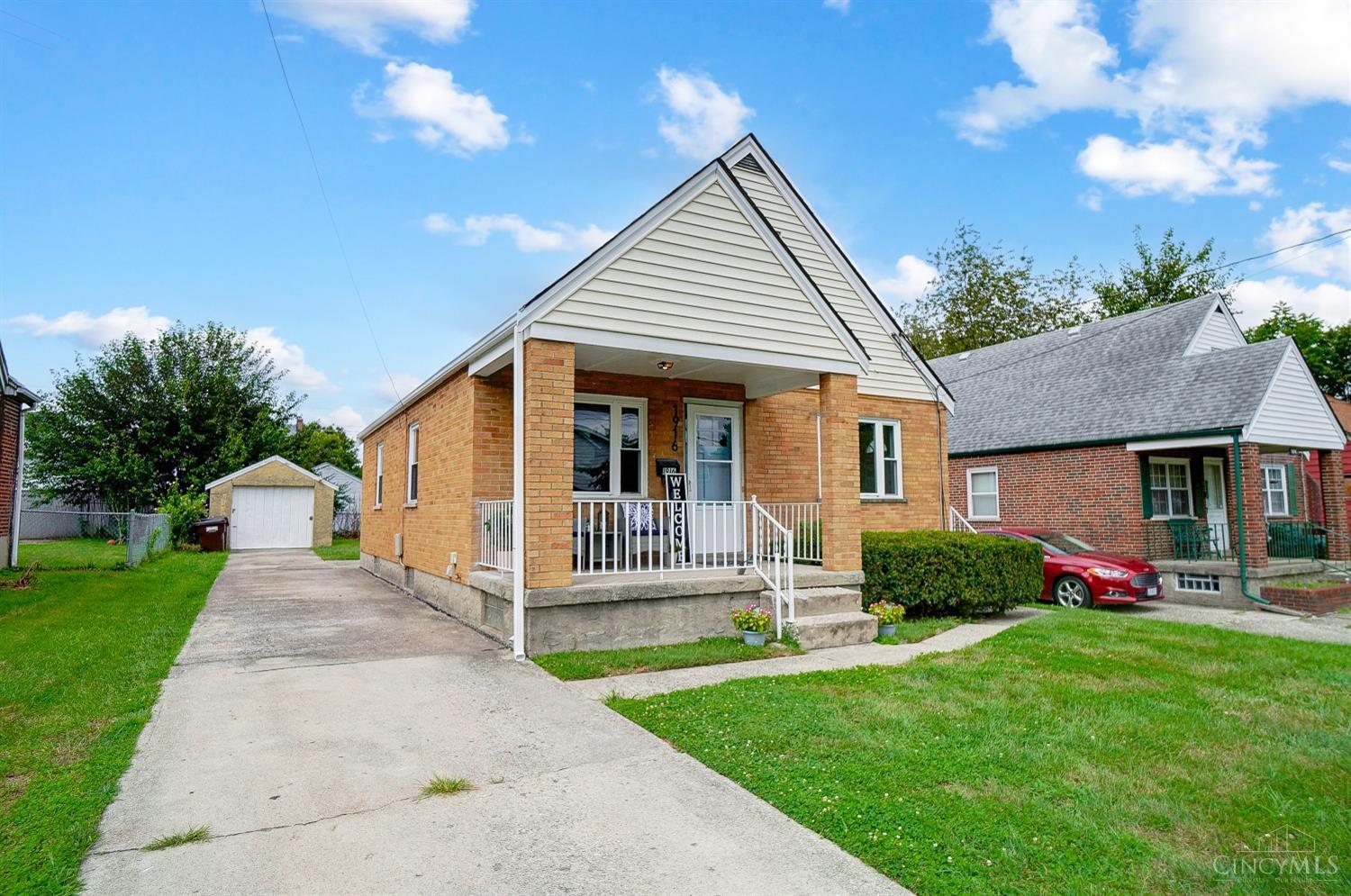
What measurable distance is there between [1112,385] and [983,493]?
397 centimetres

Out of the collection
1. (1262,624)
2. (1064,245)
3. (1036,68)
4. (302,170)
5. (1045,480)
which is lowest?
(1262,624)

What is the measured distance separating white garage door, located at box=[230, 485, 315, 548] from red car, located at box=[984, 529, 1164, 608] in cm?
2534

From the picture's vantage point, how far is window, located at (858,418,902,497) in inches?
546

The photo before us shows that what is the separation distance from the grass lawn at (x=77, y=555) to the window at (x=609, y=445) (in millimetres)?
13199

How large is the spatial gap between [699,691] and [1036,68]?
14.2 metres

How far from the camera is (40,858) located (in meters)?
3.38

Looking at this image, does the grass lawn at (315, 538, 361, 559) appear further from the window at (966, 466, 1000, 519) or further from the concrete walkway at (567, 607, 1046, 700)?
the window at (966, 466, 1000, 519)

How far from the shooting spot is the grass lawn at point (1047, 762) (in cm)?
344

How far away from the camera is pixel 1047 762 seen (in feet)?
15.4

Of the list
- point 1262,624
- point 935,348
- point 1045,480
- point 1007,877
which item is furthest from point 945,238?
point 1007,877

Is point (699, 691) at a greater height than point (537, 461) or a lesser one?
lesser

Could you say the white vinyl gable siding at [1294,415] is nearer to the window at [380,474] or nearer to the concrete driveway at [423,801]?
the concrete driveway at [423,801]

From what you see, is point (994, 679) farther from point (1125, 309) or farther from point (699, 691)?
point (1125, 309)

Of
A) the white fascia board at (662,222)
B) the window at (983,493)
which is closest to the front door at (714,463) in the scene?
the white fascia board at (662,222)
